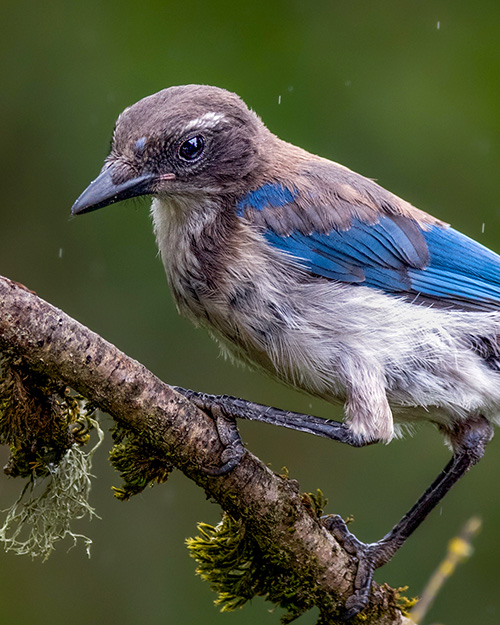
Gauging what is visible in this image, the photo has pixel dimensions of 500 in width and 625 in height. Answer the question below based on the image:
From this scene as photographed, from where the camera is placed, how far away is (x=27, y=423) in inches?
120

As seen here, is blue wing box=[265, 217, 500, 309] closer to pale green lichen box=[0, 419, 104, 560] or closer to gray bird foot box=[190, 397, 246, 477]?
gray bird foot box=[190, 397, 246, 477]

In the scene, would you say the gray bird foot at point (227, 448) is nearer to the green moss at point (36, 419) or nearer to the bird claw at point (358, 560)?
the green moss at point (36, 419)

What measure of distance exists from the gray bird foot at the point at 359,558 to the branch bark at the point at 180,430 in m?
0.04

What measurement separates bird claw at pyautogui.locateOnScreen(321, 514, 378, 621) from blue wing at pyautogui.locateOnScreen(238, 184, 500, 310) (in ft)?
3.28

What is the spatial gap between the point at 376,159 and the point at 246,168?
2162 millimetres

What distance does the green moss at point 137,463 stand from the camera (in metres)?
3.12

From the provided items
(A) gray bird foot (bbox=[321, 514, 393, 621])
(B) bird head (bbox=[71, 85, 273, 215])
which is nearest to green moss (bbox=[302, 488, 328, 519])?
(A) gray bird foot (bbox=[321, 514, 393, 621])

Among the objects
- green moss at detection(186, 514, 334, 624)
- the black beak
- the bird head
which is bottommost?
green moss at detection(186, 514, 334, 624)

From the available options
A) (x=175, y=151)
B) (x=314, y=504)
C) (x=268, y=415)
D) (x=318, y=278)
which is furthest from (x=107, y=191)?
(x=314, y=504)

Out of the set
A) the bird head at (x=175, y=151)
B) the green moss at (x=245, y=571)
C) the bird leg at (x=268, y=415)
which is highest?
the bird head at (x=175, y=151)

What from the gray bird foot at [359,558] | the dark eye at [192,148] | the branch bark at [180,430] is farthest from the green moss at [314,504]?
the dark eye at [192,148]

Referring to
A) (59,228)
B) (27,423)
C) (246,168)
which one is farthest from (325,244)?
(59,228)

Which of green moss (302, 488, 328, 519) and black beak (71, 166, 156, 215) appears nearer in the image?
green moss (302, 488, 328, 519)

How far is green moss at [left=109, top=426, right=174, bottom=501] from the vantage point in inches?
123
